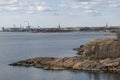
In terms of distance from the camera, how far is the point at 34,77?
4756 cm

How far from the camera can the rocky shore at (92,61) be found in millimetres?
51375

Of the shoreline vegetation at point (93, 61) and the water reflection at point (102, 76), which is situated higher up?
the shoreline vegetation at point (93, 61)

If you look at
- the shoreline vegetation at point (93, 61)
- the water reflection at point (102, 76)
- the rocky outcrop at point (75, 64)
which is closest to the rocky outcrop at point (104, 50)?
the shoreline vegetation at point (93, 61)

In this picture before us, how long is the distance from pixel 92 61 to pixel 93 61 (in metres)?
0.19

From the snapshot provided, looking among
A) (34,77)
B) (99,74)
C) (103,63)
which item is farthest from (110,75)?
(34,77)

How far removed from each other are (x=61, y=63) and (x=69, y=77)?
32.5ft

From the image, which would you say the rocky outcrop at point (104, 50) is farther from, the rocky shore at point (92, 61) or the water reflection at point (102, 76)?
the water reflection at point (102, 76)

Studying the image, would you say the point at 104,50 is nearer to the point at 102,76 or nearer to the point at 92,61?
the point at 92,61

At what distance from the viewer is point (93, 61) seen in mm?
53688

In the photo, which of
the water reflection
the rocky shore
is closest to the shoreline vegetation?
the rocky shore

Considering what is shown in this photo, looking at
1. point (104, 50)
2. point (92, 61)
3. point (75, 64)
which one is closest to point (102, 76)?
point (92, 61)

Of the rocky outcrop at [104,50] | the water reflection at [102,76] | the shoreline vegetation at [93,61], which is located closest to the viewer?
the water reflection at [102,76]

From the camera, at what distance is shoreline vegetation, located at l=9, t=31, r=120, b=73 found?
2023 inches

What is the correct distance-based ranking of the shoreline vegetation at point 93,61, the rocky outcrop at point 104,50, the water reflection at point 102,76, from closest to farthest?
the water reflection at point 102,76
the shoreline vegetation at point 93,61
the rocky outcrop at point 104,50
